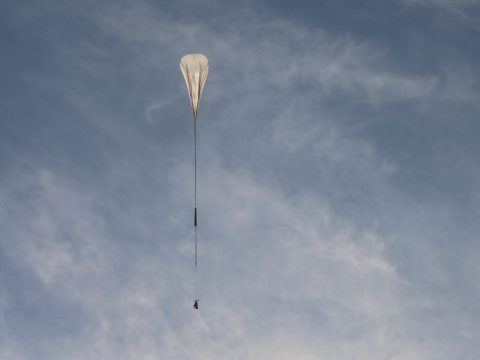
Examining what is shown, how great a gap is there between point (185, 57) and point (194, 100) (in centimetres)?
301

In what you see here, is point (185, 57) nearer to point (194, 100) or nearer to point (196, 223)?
point (194, 100)

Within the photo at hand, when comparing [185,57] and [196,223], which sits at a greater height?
[185,57]

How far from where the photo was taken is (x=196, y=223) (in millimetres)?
37719

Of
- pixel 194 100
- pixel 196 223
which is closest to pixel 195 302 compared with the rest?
pixel 196 223

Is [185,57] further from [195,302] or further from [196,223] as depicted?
[195,302]

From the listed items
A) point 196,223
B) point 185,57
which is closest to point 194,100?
point 185,57

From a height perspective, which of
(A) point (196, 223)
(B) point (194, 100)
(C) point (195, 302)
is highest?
(B) point (194, 100)

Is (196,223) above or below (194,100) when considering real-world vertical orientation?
below

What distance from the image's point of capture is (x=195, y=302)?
128 feet

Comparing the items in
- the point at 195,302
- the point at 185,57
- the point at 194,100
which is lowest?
the point at 195,302

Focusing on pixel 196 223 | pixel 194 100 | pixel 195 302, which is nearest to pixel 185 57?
pixel 194 100

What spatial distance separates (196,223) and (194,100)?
802 cm

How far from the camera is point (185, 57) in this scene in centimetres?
3772

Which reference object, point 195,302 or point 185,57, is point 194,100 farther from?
point 195,302
